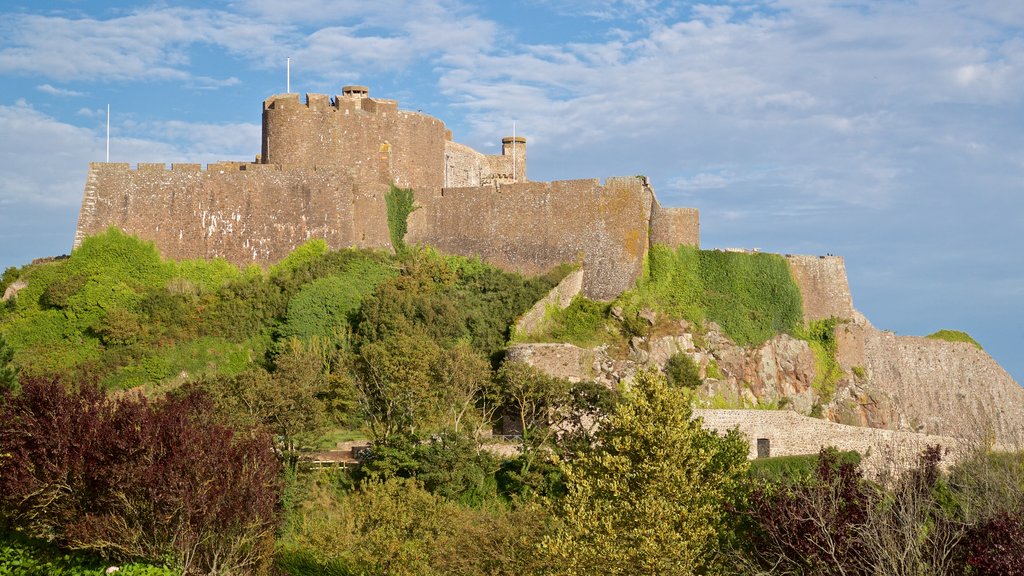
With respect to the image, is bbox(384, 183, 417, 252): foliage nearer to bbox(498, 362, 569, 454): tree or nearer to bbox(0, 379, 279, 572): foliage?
bbox(498, 362, 569, 454): tree

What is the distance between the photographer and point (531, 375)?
33531 mm

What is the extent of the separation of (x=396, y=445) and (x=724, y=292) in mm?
14079

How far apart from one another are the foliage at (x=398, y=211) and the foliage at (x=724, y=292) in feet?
26.1

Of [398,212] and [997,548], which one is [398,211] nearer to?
[398,212]

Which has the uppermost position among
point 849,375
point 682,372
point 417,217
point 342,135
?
point 342,135

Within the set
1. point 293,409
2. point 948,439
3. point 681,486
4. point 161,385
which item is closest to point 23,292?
point 161,385

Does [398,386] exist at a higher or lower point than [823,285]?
lower

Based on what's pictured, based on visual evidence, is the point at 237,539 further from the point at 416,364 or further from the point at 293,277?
the point at 293,277

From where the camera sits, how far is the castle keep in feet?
134

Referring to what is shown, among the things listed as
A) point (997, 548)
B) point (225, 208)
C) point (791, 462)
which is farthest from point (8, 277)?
point (997, 548)

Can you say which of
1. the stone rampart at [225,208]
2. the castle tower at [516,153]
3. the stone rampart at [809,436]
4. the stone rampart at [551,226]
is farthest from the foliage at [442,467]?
the castle tower at [516,153]

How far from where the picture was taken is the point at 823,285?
43312mm

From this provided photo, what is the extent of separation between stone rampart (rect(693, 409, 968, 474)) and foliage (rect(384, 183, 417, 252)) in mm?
12359

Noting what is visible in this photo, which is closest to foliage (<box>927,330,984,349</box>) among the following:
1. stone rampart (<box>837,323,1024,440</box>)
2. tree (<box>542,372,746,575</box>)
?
stone rampart (<box>837,323,1024,440</box>)
